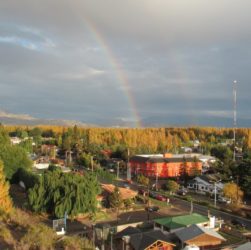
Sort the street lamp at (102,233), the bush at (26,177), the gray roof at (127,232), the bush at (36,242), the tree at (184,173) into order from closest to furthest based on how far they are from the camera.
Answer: the bush at (36,242) < the street lamp at (102,233) < the gray roof at (127,232) < the bush at (26,177) < the tree at (184,173)

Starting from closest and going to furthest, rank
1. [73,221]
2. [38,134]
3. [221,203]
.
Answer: [73,221], [221,203], [38,134]

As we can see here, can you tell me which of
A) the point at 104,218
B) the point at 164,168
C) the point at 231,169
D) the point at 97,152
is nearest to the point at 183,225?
the point at 104,218

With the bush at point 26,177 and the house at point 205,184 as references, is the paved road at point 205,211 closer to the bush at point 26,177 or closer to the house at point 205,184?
the house at point 205,184

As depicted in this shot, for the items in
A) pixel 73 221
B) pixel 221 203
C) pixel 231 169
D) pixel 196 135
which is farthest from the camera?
pixel 196 135

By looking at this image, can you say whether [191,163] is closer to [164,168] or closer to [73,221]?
[164,168]

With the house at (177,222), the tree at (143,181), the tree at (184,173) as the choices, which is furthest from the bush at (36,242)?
the tree at (184,173)

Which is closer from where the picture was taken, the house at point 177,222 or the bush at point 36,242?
the bush at point 36,242
